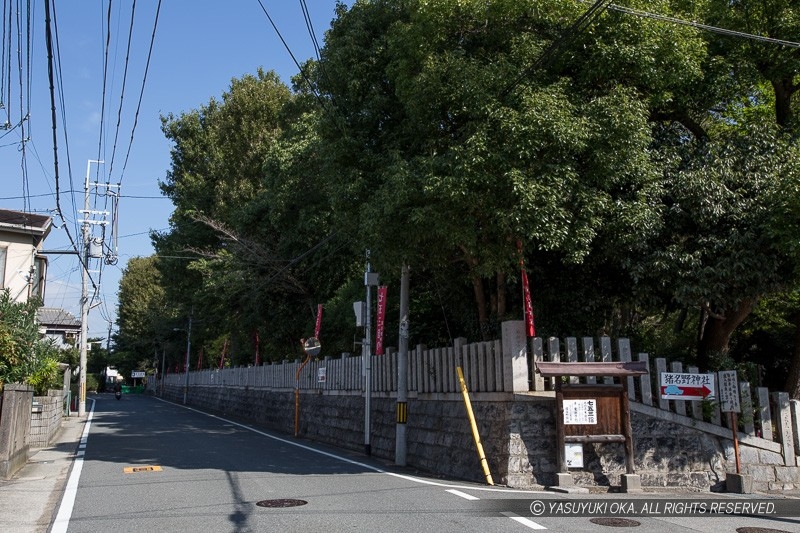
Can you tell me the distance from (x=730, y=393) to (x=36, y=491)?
12.0m

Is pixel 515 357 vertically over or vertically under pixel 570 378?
over

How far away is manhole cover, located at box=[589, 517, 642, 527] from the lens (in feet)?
26.8

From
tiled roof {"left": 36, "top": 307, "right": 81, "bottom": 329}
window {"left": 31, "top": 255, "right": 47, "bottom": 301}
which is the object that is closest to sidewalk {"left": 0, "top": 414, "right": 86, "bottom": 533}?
window {"left": 31, "top": 255, "right": 47, "bottom": 301}

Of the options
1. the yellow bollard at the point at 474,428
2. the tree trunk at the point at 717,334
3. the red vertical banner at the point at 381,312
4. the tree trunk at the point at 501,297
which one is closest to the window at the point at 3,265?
the red vertical banner at the point at 381,312

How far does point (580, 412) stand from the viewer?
11.3 m

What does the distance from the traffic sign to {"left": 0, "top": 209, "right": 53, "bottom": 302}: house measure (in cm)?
2415

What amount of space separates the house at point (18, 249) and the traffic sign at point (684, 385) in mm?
24146

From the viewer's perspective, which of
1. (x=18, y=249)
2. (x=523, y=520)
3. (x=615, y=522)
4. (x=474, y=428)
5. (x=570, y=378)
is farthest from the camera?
(x=18, y=249)

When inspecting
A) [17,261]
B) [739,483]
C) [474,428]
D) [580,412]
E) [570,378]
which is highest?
[17,261]

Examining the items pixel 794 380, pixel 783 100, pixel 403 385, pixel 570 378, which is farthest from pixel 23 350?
pixel 783 100

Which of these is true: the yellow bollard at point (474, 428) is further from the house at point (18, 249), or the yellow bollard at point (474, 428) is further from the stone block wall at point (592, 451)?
the house at point (18, 249)

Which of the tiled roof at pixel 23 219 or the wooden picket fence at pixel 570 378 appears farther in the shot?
the tiled roof at pixel 23 219

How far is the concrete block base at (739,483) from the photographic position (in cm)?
1147

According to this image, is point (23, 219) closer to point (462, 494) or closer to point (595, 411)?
point (462, 494)
